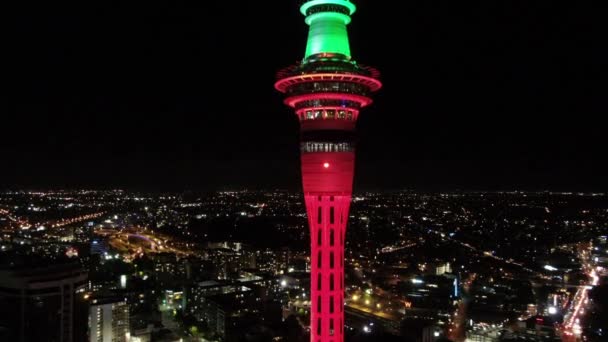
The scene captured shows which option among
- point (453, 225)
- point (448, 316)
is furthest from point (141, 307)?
point (453, 225)

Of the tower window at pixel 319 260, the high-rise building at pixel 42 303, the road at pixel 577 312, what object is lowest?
the road at pixel 577 312

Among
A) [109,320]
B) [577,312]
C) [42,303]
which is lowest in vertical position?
[577,312]

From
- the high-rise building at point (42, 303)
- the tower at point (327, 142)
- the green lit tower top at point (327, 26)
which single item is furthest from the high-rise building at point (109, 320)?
the green lit tower top at point (327, 26)

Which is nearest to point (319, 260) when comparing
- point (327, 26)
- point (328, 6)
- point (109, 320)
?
point (327, 26)

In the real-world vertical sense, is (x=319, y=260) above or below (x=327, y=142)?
below

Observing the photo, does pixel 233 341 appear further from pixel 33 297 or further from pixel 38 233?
pixel 38 233

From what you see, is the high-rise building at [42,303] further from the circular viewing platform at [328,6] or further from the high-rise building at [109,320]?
the circular viewing platform at [328,6]

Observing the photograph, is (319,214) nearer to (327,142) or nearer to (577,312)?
(327,142)
